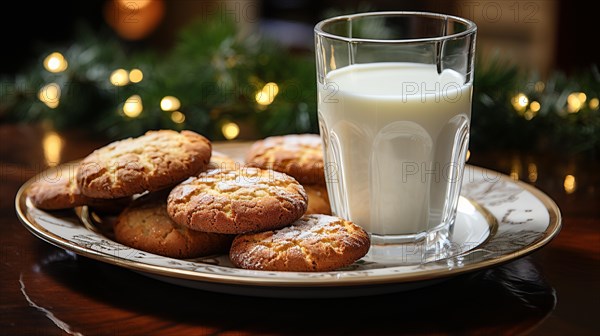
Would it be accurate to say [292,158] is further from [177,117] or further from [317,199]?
[177,117]

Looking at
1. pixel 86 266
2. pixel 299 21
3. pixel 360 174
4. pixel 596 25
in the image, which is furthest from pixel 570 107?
pixel 299 21

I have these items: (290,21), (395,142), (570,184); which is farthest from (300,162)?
(290,21)

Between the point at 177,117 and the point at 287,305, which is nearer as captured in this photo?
the point at 287,305

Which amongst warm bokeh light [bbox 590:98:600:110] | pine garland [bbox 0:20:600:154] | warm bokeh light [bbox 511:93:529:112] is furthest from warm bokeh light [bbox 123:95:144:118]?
warm bokeh light [bbox 590:98:600:110]

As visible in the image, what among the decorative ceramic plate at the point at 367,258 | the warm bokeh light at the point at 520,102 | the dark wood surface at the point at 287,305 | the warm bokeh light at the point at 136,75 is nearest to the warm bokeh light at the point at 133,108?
the warm bokeh light at the point at 136,75

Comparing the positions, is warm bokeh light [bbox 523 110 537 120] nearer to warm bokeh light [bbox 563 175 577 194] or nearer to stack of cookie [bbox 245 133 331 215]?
warm bokeh light [bbox 563 175 577 194]

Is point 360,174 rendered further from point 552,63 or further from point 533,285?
point 552,63

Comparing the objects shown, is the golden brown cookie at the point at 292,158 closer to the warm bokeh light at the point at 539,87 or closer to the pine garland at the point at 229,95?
the pine garland at the point at 229,95
